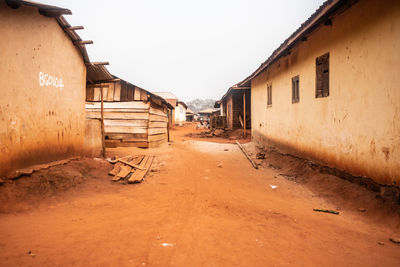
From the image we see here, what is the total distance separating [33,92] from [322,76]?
7361 millimetres

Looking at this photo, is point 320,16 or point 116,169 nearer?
point 320,16

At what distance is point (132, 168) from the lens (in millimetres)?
7316

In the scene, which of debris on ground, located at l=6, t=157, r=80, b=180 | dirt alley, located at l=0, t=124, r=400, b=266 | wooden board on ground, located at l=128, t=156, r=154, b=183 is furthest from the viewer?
wooden board on ground, located at l=128, t=156, r=154, b=183

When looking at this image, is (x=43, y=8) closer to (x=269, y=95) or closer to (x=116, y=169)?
(x=116, y=169)

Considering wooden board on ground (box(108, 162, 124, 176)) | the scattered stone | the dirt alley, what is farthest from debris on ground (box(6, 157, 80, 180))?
the scattered stone

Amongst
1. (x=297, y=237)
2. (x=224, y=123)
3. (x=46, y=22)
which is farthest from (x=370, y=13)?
(x=224, y=123)

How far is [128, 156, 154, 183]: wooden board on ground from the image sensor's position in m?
6.40

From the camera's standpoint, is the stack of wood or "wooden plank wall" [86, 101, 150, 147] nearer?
Result: the stack of wood

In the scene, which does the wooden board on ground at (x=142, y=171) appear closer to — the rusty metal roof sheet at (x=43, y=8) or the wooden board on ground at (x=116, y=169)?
the wooden board on ground at (x=116, y=169)

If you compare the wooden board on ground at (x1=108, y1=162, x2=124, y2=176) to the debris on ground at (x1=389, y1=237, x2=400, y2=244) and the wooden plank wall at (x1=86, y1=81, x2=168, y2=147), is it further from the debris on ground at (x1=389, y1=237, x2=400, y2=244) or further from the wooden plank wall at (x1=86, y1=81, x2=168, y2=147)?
the debris on ground at (x1=389, y1=237, x2=400, y2=244)

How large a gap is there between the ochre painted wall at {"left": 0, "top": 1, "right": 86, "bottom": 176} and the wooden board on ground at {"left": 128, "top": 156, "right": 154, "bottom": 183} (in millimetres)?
1875

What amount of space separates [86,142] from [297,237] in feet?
21.7

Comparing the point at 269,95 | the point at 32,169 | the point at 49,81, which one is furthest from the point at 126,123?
the point at 269,95

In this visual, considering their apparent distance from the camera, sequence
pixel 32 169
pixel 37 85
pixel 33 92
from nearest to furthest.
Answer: pixel 32 169 → pixel 33 92 → pixel 37 85
